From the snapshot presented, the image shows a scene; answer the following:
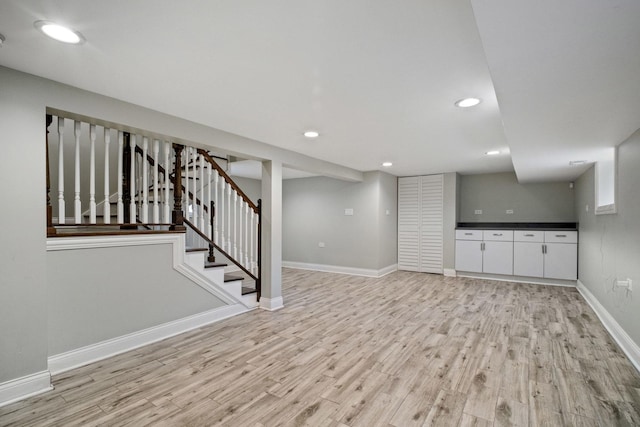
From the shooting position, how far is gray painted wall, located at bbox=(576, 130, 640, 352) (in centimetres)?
257

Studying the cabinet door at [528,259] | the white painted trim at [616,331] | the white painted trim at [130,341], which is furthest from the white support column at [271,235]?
the cabinet door at [528,259]

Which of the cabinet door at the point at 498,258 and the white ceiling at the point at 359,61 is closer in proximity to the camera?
the white ceiling at the point at 359,61

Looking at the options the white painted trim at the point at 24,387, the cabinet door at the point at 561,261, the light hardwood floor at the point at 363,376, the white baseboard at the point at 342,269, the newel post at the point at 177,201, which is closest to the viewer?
the light hardwood floor at the point at 363,376

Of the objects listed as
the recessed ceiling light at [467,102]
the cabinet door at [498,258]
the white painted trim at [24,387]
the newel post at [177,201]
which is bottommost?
the white painted trim at [24,387]

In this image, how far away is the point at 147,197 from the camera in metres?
3.11

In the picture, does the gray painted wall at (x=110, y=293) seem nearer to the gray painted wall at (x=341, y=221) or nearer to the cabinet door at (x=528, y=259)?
the gray painted wall at (x=341, y=221)

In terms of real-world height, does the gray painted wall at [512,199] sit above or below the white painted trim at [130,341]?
above

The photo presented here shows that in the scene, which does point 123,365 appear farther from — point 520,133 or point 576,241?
point 576,241

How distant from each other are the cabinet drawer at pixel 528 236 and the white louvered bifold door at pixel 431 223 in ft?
4.46

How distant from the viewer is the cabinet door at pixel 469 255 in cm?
599

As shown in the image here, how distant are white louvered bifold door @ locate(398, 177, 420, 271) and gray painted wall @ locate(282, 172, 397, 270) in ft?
0.53

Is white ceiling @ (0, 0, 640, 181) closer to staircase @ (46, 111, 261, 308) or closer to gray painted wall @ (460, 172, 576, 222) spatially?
staircase @ (46, 111, 261, 308)

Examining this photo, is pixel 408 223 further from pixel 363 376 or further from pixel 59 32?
pixel 59 32

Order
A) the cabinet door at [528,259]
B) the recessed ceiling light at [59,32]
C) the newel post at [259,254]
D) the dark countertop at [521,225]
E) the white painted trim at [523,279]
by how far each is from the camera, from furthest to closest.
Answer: the dark countertop at [521,225]
the cabinet door at [528,259]
the white painted trim at [523,279]
the newel post at [259,254]
the recessed ceiling light at [59,32]
